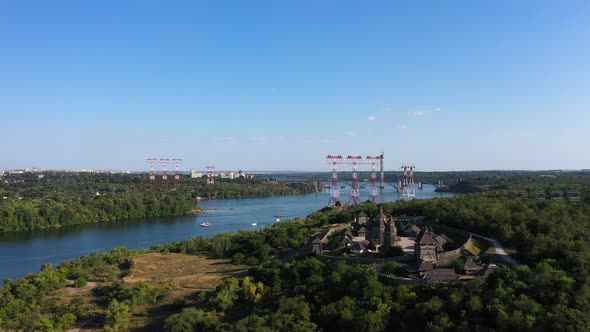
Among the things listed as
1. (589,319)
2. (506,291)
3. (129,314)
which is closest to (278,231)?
(129,314)

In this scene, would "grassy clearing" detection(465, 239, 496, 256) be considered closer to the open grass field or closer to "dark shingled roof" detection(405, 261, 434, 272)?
"dark shingled roof" detection(405, 261, 434, 272)

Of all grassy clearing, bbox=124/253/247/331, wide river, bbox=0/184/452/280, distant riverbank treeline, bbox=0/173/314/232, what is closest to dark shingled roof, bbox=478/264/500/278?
grassy clearing, bbox=124/253/247/331

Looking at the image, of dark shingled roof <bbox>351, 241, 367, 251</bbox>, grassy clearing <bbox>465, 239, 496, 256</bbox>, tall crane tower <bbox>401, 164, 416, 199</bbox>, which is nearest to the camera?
grassy clearing <bbox>465, 239, 496, 256</bbox>

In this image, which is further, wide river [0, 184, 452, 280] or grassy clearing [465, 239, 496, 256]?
wide river [0, 184, 452, 280]

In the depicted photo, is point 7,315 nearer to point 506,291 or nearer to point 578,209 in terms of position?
point 506,291

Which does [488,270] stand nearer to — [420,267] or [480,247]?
[420,267]

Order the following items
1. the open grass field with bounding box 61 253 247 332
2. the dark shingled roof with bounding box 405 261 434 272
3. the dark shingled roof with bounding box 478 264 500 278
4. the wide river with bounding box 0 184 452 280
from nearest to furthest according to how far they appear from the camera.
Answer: the dark shingled roof with bounding box 478 264 500 278 < the dark shingled roof with bounding box 405 261 434 272 < the open grass field with bounding box 61 253 247 332 < the wide river with bounding box 0 184 452 280

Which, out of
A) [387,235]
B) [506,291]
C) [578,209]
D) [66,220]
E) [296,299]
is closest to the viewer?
[506,291]
